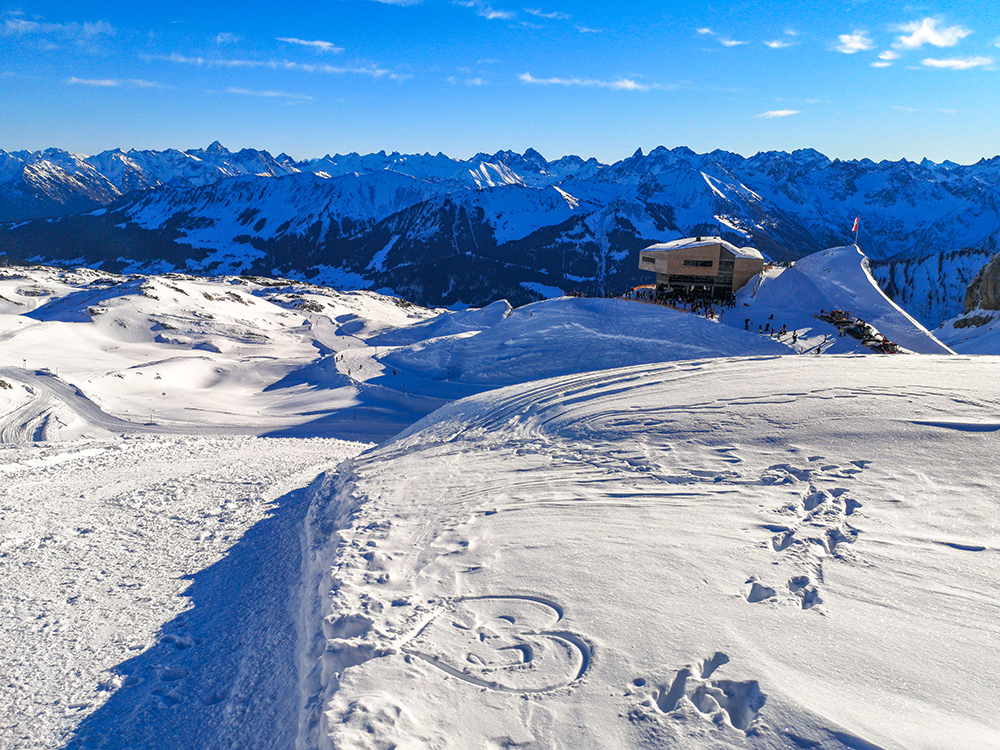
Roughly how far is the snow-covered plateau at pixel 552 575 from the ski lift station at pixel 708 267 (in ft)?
85.0

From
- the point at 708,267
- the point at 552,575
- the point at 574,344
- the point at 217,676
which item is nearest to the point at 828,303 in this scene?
the point at 708,267

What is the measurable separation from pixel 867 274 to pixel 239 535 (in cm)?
Answer: 4451

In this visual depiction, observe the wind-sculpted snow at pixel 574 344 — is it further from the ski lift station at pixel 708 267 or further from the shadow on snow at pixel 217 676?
the shadow on snow at pixel 217 676

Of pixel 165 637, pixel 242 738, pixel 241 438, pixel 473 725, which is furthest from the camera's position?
pixel 241 438

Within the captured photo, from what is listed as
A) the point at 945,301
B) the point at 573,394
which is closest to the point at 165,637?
the point at 573,394

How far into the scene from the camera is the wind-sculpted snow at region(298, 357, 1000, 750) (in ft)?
17.6

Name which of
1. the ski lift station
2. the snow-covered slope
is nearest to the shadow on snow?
the snow-covered slope

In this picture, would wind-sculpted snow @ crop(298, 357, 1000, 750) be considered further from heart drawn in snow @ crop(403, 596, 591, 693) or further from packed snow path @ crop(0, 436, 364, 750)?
packed snow path @ crop(0, 436, 364, 750)

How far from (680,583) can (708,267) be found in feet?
129

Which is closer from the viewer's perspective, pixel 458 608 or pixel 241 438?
pixel 458 608

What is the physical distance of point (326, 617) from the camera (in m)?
7.18

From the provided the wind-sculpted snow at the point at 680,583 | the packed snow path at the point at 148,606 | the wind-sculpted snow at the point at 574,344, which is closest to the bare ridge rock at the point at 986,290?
the wind-sculpted snow at the point at 574,344

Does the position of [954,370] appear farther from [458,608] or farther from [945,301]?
[945,301]

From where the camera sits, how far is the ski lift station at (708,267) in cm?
4206
